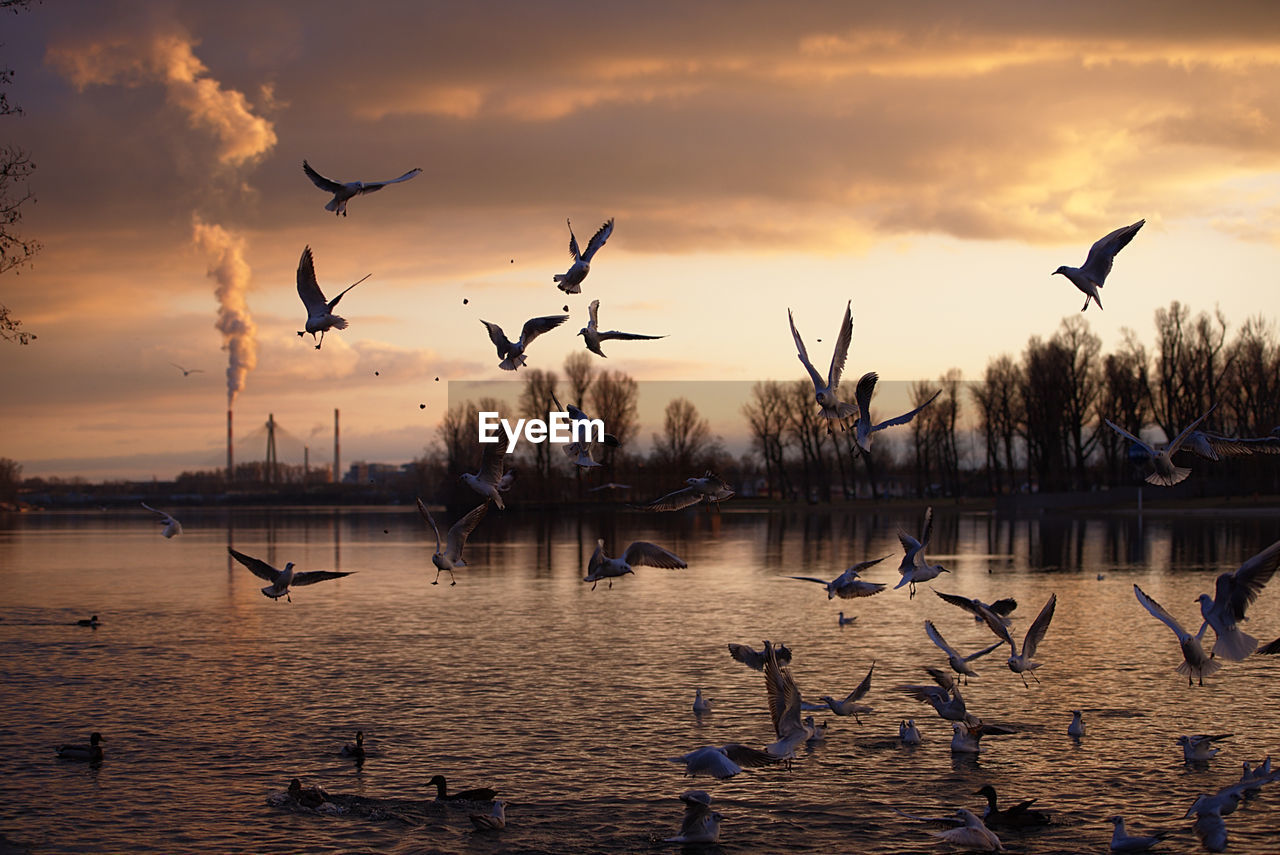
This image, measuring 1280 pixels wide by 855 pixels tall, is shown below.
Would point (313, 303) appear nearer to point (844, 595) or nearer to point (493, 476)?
point (493, 476)

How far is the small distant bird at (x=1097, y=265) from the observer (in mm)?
13914

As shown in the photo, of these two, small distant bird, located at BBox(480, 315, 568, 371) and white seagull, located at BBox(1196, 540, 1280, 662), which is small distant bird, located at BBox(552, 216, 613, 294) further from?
white seagull, located at BBox(1196, 540, 1280, 662)

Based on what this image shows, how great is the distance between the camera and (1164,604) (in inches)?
1320

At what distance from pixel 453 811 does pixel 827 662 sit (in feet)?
38.0

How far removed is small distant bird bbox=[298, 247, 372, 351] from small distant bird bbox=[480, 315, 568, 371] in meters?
2.01

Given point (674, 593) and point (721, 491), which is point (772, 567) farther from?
point (721, 491)

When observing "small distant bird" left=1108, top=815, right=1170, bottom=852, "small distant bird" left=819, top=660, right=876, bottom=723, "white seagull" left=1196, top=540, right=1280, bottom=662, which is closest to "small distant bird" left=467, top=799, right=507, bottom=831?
"small distant bird" left=819, top=660, right=876, bottom=723

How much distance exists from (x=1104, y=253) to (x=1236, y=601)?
4.27 meters

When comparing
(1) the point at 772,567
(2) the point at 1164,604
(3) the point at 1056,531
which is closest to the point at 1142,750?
(2) the point at 1164,604

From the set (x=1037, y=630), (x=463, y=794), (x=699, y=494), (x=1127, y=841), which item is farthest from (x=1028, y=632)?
(x=463, y=794)

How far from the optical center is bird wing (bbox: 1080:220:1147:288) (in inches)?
555

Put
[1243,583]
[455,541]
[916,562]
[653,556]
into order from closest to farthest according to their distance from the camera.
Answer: [1243,583], [653,556], [916,562], [455,541]

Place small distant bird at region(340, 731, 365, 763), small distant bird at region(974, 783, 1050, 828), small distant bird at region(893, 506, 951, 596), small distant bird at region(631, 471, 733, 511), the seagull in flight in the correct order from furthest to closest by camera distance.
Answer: small distant bird at region(340, 731, 365, 763) → small distant bird at region(893, 506, 951, 596) → small distant bird at region(631, 471, 733, 511) → the seagull in flight → small distant bird at region(974, 783, 1050, 828)

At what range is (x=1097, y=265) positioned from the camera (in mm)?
14188
